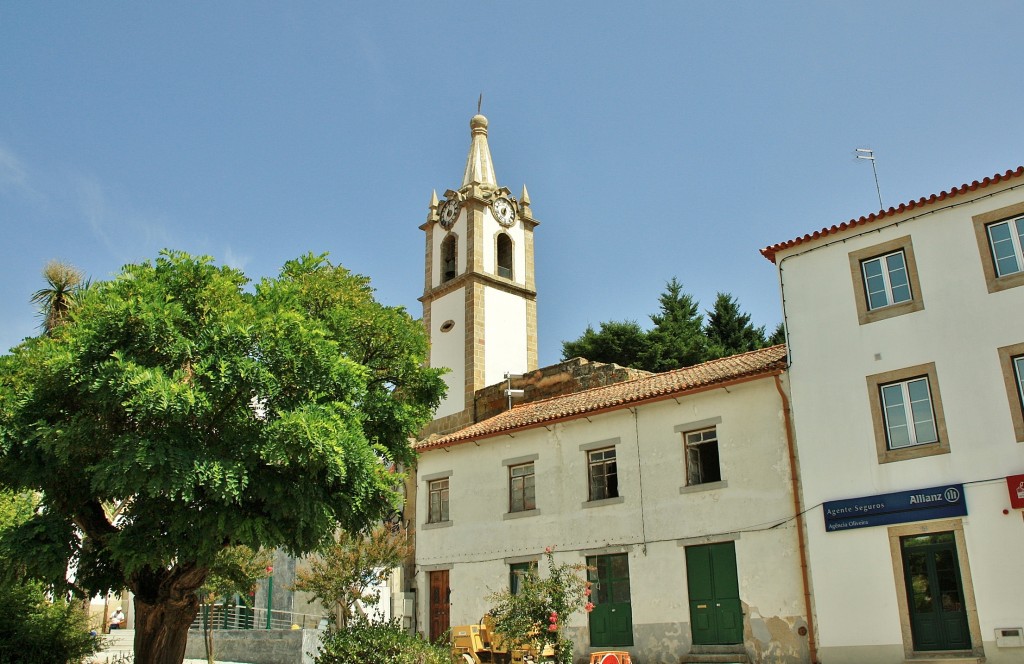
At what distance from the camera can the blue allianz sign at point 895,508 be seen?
15859 mm

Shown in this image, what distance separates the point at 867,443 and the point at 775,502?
2397 mm

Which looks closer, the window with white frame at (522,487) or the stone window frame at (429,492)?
the window with white frame at (522,487)

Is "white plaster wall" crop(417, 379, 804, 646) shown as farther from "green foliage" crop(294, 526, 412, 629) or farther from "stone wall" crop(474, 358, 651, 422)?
"stone wall" crop(474, 358, 651, 422)

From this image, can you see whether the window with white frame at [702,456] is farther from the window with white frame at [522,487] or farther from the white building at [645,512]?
the window with white frame at [522,487]

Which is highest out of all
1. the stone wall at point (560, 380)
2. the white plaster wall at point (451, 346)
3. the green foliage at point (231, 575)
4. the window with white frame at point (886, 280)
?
the white plaster wall at point (451, 346)

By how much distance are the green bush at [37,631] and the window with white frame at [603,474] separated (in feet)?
39.8

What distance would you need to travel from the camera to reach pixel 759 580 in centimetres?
1834

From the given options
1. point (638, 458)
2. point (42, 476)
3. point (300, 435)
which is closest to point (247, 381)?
point (300, 435)

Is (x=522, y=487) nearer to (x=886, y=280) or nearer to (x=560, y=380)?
(x=560, y=380)

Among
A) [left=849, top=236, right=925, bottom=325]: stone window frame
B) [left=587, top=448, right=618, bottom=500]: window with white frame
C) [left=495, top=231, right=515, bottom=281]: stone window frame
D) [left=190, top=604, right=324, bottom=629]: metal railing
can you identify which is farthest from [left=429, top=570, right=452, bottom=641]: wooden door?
[left=495, top=231, right=515, bottom=281]: stone window frame

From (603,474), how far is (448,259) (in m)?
22.4

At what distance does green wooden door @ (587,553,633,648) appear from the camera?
20422 mm

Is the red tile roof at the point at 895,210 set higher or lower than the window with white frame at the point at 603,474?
higher

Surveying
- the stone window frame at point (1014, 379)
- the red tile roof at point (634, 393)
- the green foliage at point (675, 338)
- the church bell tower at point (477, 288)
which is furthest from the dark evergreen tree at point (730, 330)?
the stone window frame at point (1014, 379)
